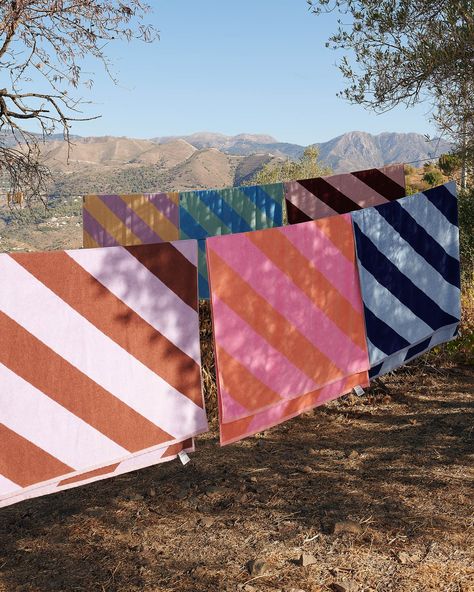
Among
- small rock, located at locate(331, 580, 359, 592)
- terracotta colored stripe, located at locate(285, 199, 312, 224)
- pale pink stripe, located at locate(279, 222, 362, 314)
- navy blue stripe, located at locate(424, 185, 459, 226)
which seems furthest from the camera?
terracotta colored stripe, located at locate(285, 199, 312, 224)

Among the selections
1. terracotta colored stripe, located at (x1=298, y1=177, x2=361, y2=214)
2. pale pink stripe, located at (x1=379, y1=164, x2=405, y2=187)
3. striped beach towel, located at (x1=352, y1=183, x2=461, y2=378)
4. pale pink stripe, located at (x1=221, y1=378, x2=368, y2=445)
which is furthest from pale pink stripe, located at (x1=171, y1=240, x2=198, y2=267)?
pale pink stripe, located at (x1=379, y1=164, x2=405, y2=187)

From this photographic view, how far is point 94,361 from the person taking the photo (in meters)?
3.69

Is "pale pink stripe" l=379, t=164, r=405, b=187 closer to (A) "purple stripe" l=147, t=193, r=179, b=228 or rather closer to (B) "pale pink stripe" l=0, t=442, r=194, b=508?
(A) "purple stripe" l=147, t=193, r=179, b=228

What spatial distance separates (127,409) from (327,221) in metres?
2.21

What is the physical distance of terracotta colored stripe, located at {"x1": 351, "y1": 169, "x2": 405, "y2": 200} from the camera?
8.02 meters

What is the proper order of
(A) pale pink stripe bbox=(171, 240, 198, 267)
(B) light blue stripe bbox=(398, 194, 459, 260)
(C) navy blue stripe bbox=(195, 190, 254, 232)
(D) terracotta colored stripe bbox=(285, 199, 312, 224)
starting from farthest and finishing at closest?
(C) navy blue stripe bbox=(195, 190, 254, 232) → (D) terracotta colored stripe bbox=(285, 199, 312, 224) → (B) light blue stripe bbox=(398, 194, 459, 260) → (A) pale pink stripe bbox=(171, 240, 198, 267)

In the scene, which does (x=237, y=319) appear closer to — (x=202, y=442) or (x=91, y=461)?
(x=91, y=461)

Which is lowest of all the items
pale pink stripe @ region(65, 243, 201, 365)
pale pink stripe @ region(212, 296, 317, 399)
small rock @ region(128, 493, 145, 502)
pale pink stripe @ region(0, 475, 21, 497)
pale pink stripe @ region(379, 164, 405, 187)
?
small rock @ region(128, 493, 145, 502)

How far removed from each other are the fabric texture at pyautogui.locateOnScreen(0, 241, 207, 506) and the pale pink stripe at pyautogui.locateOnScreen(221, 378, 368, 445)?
0.46 meters

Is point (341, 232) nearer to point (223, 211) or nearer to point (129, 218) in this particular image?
point (223, 211)

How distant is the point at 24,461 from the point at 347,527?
1974mm

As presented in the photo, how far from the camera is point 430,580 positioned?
330 cm

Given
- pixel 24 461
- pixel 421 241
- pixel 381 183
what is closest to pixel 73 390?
pixel 24 461

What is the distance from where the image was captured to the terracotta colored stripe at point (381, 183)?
26.3 ft
